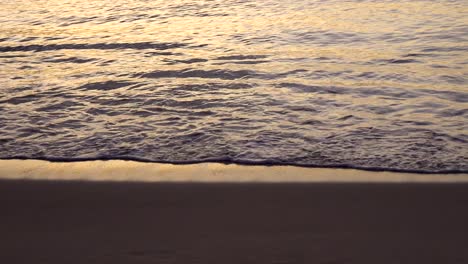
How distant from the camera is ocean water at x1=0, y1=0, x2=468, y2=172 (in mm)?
4977

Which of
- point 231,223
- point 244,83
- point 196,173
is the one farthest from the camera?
point 244,83

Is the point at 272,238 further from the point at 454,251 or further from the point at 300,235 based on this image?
the point at 454,251

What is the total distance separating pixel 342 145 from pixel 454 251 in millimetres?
1580

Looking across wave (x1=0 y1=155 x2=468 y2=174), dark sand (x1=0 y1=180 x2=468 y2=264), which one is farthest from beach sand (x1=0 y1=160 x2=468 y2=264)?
wave (x1=0 y1=155 x2=468 y2=174)

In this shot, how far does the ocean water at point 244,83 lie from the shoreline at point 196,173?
112 millimetres

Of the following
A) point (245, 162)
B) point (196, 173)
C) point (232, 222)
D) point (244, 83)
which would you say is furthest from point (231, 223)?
point (244, 83)

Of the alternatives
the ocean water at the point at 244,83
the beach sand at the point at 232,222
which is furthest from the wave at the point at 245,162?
the beach sand at the point at 232,222

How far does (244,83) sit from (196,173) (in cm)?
216

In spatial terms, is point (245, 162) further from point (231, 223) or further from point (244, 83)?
point (244, 83)

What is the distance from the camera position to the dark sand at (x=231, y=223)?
11.3ft

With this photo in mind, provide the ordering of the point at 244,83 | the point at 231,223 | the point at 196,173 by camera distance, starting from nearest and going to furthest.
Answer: the point at 231,223, the point at 196,173, the point at 244,83

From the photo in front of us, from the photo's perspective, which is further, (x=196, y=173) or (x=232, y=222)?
(x=196, y=173)

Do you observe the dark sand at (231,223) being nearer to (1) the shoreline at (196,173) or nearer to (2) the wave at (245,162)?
(1) the shoreline at (196,173)

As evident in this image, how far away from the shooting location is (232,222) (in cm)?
380
